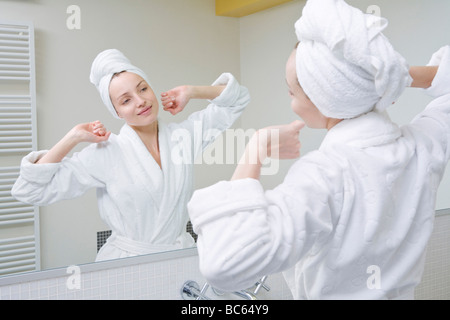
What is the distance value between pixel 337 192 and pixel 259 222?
0.17 meters

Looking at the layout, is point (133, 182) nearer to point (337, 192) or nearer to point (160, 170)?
point (160, 170)

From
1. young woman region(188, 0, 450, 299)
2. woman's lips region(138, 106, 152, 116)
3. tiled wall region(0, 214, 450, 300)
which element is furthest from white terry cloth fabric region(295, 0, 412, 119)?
tiled wall region(0, 214, 450, 300)

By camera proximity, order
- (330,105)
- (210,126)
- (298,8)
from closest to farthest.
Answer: (330,105), (210,126), (298,8)

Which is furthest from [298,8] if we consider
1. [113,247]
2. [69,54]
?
[113,247]

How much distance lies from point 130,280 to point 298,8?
118 centimetres

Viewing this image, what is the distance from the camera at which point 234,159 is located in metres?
1.71

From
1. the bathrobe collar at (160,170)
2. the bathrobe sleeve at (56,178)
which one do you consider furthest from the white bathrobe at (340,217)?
the bathrobe sleeve at (56,178)

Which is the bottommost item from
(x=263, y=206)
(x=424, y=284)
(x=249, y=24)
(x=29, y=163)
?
(x=424, y=284)

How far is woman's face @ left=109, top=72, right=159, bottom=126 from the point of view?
1.46 meters

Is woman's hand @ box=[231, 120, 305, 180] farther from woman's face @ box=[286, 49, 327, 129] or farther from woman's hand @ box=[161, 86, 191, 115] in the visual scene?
woman's hand @ box=[161, 86, 191, 115]

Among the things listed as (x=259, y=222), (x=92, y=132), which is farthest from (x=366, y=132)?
(x=92, y=132)

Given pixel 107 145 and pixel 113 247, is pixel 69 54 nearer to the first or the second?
pixel 107 145

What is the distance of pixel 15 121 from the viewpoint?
1388 millimetres

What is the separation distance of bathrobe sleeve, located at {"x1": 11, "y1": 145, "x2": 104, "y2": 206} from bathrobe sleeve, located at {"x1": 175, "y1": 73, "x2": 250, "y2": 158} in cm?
34
